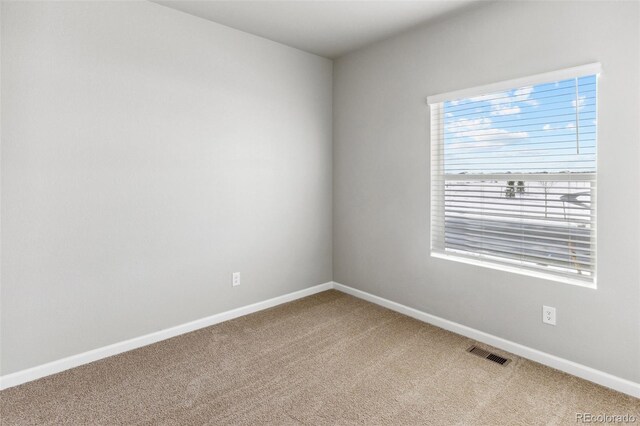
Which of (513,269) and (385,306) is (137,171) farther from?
(513,269)

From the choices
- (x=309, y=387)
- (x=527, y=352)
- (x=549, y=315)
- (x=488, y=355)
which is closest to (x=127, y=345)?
(x=309, y=387)

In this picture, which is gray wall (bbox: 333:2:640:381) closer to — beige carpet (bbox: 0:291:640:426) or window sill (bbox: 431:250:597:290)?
window sill (bbox: 431:250:597:290)

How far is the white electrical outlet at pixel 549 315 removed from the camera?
2.34 metres

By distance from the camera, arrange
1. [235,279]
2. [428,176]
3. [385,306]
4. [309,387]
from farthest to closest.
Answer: [385,306] → [235,279] → [428,176] → [309,387]

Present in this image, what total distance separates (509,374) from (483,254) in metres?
0.87

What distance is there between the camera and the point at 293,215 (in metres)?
3.59

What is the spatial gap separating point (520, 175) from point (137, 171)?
275 centimetres

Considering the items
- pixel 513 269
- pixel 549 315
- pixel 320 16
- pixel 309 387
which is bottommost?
pixel 309 387

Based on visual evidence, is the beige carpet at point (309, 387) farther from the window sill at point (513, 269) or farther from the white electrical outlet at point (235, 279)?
the window sill at point (513, 269)

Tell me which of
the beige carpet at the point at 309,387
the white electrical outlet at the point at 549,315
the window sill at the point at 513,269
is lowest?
the beige carpet at the point at 309,387

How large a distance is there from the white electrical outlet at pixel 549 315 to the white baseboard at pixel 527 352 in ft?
0.73

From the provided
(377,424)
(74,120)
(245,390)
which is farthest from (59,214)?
(377,424)

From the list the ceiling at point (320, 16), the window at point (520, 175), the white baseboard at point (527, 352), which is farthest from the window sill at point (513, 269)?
the ceiling at point (320, 16)

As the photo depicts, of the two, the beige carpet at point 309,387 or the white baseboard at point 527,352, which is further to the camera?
the white baseboard at point 527,352
